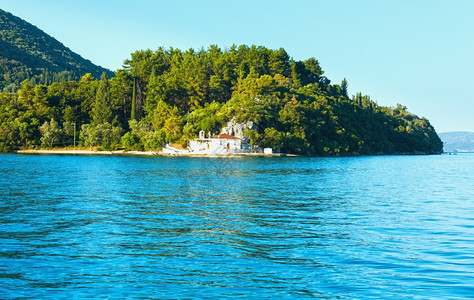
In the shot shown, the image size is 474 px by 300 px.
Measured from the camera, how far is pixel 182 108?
481 feet

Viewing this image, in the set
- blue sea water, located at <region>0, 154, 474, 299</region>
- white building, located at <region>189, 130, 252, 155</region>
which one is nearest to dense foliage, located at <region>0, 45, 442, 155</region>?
white building, located at <region>189, 130, 252, 155</region>

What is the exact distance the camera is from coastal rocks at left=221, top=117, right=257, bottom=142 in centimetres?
12019

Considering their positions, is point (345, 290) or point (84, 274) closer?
point (345, 290)

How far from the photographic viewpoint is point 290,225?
2077 centimetres

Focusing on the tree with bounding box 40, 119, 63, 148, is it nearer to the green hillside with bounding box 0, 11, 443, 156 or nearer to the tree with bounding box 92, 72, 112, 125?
the green hillside with bounding box 0, 11, 443, 156

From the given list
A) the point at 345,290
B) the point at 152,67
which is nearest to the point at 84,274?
the point at 345,290

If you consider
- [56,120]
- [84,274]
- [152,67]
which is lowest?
[84,274]

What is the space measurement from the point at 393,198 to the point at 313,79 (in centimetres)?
16254

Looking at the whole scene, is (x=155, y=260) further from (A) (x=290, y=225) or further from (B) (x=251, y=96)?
(B) (x=251, y=96)

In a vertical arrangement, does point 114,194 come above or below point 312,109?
below

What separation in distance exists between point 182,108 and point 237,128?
32732mm

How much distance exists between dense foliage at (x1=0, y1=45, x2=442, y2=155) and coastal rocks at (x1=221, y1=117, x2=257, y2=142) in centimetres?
159

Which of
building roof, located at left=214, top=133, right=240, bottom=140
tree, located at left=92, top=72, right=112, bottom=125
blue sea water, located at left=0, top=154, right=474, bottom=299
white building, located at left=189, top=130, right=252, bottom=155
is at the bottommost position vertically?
blue sea water, located at left=0, top=154, right=474, bottom=299

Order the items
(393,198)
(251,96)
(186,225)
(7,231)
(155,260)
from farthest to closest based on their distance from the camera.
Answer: (251,96)
(393,198)
(186,225)
(7,231)
(155,260)
